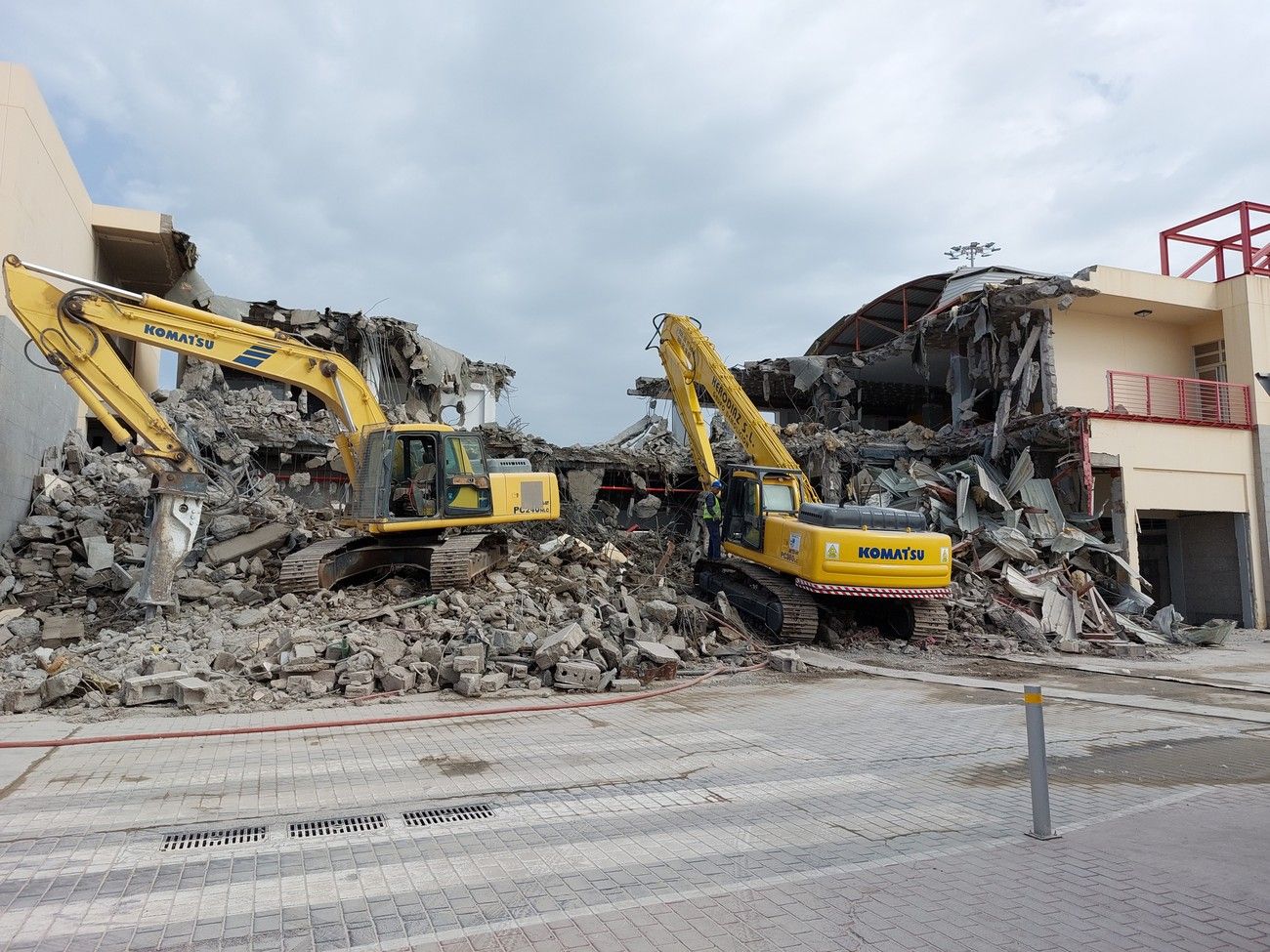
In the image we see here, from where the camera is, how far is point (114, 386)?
40.2 feet

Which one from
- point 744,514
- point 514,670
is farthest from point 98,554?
point 744,514

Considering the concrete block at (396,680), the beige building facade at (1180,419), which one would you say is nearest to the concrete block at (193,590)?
the concrete block at (396,680)

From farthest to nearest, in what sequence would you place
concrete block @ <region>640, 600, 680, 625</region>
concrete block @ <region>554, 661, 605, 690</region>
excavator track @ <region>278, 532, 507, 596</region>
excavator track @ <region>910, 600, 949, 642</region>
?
excavator track @ <region>910, 600, 949, 642</region>, excavator track @ <region>278, 532, 507, 596</region>, concrete block @ <region>640, 600, 680, 625</region>, concrete block @ <region>554, 661, 605, 690</region>

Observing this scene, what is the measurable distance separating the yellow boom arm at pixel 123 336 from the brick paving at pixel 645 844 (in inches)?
218

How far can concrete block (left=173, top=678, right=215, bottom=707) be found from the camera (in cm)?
891

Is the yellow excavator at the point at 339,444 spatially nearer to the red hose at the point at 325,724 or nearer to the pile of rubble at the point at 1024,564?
the red hose at the point at 325,724

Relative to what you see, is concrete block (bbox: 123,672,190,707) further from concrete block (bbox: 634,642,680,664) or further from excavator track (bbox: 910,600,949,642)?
excavator track (bbox: 910,600,949,642)

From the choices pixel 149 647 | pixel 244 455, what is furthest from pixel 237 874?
pixel 244 455

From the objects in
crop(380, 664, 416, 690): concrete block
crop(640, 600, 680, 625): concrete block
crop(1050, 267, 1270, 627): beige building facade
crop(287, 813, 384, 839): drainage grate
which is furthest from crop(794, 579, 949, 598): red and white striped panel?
crop(287, 813, 384, 839): drainage grate

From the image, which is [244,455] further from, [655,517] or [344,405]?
[655,517]

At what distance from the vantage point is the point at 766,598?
46.3 feet

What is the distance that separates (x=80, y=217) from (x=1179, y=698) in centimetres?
2188

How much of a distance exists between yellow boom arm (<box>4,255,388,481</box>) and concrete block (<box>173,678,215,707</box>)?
14.6ft

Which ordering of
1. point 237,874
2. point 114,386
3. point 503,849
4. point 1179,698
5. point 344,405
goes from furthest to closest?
1. point 344,405
2. point 114,386
3. point 1179,698
4. point 503,849
5. point 237,874
